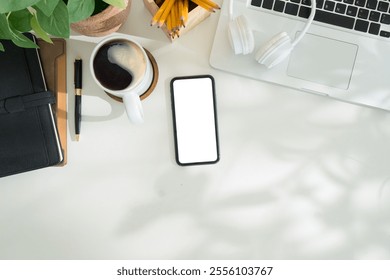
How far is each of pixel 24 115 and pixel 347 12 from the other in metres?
0.54

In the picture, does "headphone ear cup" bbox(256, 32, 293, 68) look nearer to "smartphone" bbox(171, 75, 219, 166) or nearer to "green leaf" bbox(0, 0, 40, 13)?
"smartphone" bbox(171, 75, 219, 166)

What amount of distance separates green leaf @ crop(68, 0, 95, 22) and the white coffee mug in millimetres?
151

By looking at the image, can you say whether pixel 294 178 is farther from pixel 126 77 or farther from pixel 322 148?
pixel 126 77

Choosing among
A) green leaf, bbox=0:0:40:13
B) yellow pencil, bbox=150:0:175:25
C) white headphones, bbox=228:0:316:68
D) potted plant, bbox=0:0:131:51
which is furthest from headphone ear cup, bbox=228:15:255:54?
green leaf, bbox=0:0:40:13

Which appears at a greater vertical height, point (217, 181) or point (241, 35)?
point (241, 35)

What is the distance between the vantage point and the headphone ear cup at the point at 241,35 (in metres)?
0.73

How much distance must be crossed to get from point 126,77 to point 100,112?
0.10 metres

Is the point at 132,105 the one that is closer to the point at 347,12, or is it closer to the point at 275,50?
the point at 275,50

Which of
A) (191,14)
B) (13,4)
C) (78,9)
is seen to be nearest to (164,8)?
(191,14)

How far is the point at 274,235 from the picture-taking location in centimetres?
83

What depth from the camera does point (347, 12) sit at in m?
0.77
